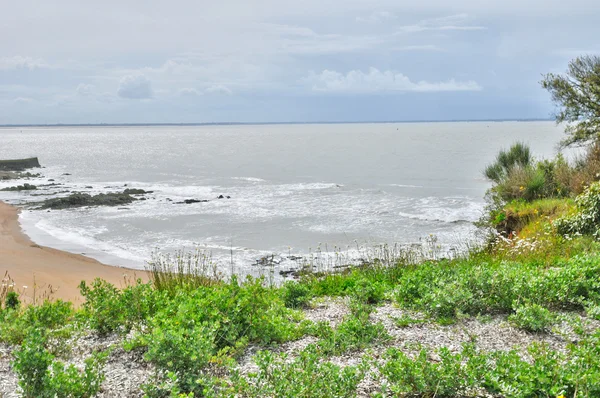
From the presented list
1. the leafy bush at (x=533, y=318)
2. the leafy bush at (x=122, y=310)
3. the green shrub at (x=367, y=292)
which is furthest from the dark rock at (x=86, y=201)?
the leafy bush at (x=533, y=318)

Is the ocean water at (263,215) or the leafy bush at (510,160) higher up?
the leafy bush at (510,160)

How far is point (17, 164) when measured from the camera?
56750 millimetres

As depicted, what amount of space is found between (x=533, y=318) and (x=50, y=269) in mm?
15090

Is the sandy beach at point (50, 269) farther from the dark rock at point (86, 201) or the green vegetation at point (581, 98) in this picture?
the green vegetation at point (581, 98)

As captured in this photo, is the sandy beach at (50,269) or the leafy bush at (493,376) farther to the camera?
the sandy beach at (50,269)

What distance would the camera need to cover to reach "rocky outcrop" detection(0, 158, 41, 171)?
180ft

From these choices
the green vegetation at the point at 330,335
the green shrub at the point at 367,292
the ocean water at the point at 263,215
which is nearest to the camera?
the green vegetation at the point at 330,335

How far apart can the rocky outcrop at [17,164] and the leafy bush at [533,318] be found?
191 ft

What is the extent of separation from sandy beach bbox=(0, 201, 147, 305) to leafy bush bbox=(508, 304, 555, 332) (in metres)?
9.92

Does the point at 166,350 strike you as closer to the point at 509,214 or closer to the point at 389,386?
the point at 389,386

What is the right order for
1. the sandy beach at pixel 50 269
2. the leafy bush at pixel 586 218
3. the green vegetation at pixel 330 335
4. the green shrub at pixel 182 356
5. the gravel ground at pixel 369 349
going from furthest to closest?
the sandy beach at pixel 50 269, the leafy bush at pixel 586 218, the gravel ground at pixel 369 349, the green shrub at pixel 182 356, the green vegetation at pixel 330 335

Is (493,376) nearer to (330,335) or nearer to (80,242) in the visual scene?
(330,335)

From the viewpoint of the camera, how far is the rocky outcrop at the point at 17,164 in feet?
180

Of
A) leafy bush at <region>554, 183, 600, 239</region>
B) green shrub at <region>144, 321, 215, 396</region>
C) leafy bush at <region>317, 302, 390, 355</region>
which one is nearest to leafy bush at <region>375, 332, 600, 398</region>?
leafy bush at <region>317, 302, 390, 355</region>
